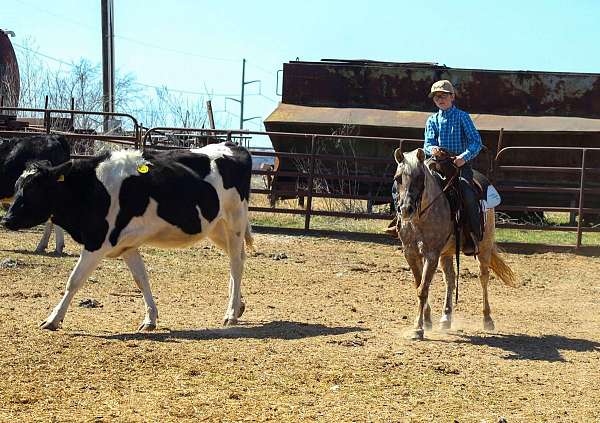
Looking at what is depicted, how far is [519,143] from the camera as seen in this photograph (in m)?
18.9

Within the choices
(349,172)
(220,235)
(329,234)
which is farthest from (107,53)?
(220,235)

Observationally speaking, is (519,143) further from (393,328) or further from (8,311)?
(8,311)

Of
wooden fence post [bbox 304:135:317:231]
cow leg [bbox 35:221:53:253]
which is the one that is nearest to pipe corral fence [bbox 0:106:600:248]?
wooden fence post [bbox 304:135:317:231]

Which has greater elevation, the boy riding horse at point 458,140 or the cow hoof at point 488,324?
the boy riding horse at point 458,140

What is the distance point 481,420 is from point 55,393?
245 cm

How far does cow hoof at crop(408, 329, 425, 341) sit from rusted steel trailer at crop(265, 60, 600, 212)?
1018cm

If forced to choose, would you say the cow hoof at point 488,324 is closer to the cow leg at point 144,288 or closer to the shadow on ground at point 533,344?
the shadow on ground at point 533,344

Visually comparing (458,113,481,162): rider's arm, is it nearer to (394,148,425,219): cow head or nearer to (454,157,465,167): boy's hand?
(454,157,465,167): boy's hand

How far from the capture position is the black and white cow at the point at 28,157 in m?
12.5

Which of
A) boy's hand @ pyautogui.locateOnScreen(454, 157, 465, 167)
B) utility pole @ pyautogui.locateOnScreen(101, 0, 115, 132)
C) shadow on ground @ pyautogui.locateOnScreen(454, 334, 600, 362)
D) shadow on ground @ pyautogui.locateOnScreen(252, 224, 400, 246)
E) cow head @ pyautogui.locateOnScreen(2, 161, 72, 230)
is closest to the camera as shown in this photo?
shadow on ground @ pyautogui.locateOnScreen(454, 334, 600, 362)

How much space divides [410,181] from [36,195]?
319 cm

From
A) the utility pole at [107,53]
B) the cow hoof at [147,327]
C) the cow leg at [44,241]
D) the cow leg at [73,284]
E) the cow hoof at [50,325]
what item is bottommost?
the cow leg at [44,241]

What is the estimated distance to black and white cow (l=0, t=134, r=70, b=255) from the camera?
12508mm

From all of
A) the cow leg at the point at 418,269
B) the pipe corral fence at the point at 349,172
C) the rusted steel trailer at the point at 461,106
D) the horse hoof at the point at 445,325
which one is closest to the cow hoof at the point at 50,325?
the cow leg at the point at 418,269
